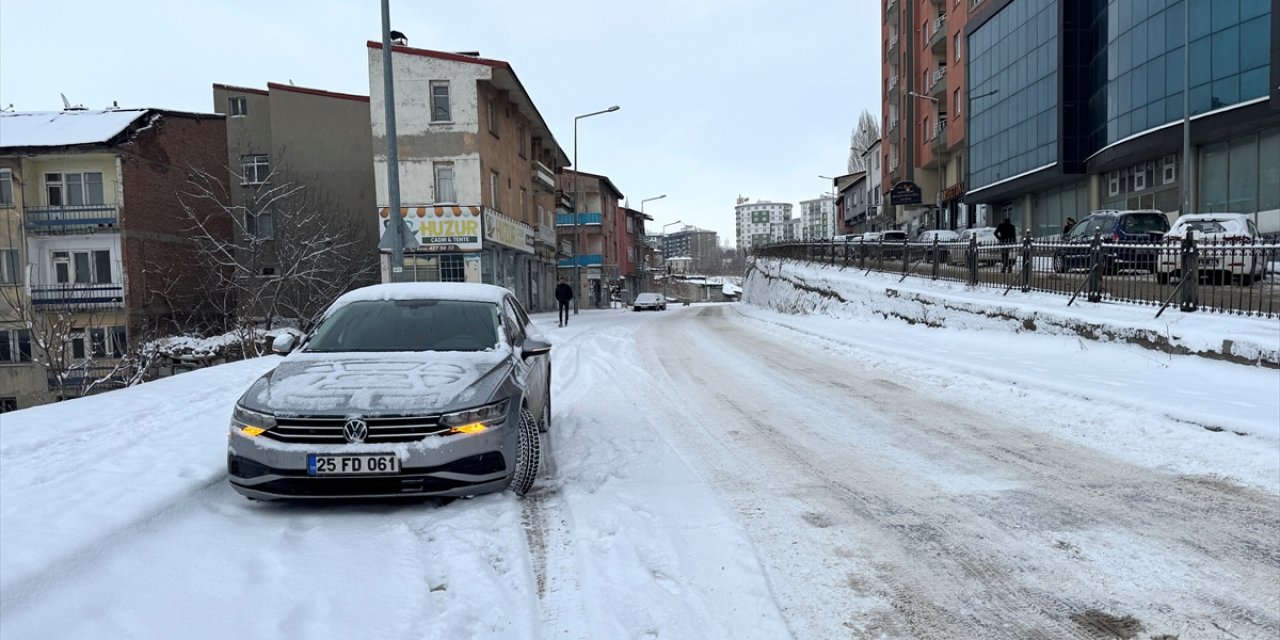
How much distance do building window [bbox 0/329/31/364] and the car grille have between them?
36174 mm

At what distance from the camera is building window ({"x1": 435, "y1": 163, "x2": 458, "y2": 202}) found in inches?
1240

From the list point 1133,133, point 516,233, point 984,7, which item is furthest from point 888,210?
point 516,233

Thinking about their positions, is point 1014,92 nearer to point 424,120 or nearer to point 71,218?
point 424,120

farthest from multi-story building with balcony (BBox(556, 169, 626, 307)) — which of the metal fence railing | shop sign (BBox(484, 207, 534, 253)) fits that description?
the metal fence railing

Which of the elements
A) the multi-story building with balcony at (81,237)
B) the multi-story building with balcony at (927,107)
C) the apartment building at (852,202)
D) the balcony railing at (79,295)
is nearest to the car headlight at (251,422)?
the multi-story building with balcony at (81,237)

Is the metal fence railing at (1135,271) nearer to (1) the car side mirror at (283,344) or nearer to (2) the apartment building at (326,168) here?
(1) the car side mirror at (283,344)

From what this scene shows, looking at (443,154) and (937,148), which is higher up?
(937,148)

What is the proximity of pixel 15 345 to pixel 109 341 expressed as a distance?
3701 mm

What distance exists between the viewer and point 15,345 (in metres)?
31.9

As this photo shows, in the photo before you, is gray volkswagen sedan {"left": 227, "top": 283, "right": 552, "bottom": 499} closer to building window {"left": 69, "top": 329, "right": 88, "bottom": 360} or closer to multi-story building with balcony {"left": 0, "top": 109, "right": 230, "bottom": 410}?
multi-story building with balcony {"left": 0, "top": 109, "right": 230, "bottom": 410}

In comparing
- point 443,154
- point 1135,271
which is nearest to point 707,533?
point 1135,271

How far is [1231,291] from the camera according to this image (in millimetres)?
10258

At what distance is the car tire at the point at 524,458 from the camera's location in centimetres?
497

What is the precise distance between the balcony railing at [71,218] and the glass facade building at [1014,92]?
140 feet
